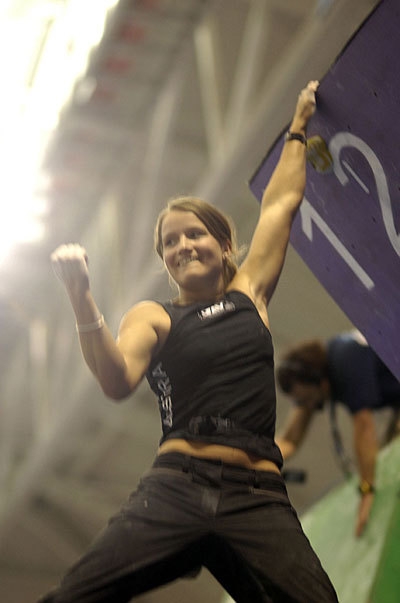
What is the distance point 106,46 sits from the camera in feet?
19.7

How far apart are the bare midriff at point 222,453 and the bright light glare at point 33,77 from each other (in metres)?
4.14

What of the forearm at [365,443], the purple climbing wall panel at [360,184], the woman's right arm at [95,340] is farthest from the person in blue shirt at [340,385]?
the woman's right arm at [95,340]

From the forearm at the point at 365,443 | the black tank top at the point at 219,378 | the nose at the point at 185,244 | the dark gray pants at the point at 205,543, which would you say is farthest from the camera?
the forearm at the point at 365,443

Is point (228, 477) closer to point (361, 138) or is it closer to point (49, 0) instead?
point (361, 138)

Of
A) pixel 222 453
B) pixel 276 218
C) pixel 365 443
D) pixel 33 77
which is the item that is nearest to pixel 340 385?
pixel 365 443

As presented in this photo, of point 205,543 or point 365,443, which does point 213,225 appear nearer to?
point 205,543

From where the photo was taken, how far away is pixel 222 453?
1.83m

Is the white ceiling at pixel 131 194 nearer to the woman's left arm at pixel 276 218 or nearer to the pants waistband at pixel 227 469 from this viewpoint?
the woman's left arm at pixel 276 218

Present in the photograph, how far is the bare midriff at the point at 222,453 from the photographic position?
183 centimetres

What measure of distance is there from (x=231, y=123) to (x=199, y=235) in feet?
12.1

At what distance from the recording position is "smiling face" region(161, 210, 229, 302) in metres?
2.00

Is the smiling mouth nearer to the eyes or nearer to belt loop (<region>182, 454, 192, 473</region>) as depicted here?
the eyes

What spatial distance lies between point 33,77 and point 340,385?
317 cm

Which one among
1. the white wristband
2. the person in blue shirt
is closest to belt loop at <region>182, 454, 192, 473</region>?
the white wristband
